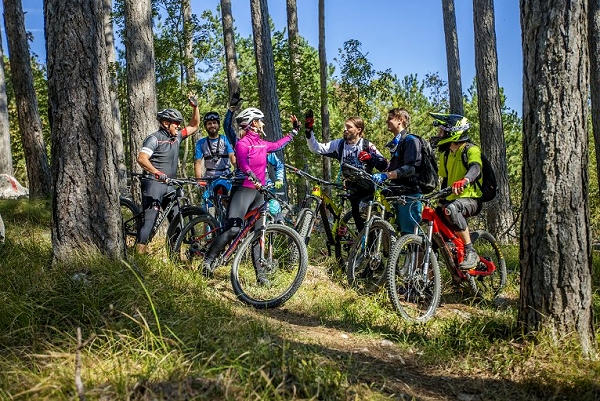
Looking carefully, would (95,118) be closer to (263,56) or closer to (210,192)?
(210,192)

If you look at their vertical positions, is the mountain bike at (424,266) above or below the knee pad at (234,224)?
below

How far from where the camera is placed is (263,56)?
1274 centimetres

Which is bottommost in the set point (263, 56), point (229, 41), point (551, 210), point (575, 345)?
point (575, 345)

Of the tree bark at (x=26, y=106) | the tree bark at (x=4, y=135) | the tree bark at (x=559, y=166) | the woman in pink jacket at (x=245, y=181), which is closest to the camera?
the tree bark at (x=559, y=166)

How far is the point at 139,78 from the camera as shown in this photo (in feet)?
30.0

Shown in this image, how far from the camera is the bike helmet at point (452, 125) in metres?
6.70

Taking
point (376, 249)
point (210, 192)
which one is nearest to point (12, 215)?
point (210, 192)

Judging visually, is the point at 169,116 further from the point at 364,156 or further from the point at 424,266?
the point at 424,266

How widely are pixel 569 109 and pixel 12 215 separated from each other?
31.5ft

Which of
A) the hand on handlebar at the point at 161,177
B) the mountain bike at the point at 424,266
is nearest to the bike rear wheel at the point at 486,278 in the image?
the mountain bike at the point at 424,266

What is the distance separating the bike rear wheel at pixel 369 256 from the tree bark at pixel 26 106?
25.7 feet

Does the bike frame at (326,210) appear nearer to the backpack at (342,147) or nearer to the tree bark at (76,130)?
the backpack at (342,147)

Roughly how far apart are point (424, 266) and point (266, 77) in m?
7.55

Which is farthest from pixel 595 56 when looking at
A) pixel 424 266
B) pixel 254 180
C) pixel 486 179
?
pixel 254 180
